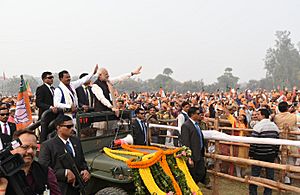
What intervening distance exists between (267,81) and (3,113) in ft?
259

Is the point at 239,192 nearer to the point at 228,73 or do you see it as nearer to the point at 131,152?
the point at 131,152

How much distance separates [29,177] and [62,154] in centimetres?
174

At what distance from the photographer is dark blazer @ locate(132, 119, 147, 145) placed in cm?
661

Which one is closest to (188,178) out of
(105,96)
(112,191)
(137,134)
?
(112,191)

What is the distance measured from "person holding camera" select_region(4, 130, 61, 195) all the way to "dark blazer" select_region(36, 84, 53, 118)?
11.6 feet

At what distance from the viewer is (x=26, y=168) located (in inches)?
115

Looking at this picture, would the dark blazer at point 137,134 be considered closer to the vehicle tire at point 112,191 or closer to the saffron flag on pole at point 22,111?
the vehicle tire at point 112,191

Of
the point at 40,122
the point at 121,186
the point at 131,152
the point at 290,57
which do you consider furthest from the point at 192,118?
the point at 290,57

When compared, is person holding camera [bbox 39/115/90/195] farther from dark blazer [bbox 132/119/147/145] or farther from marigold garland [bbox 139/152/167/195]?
dark blazer [bbox 132/119/147/145]

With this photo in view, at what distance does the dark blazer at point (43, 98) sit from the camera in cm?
664

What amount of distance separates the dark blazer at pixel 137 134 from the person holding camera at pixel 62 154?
1777 mm

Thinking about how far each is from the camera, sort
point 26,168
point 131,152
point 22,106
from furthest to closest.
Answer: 1. point 22,106
2. point 131,152
3. point 26,168

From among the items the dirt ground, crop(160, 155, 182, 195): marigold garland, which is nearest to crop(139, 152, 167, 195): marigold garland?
crop(160, 155, 182, 195): marigold garland

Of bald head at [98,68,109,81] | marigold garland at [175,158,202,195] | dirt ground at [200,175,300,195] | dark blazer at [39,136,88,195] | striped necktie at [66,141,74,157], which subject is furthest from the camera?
dirt ground at [200,175,300,195]
